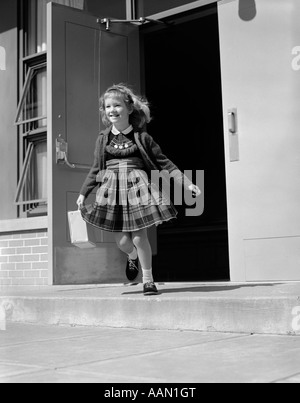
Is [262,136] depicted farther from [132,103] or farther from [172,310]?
[172,310]

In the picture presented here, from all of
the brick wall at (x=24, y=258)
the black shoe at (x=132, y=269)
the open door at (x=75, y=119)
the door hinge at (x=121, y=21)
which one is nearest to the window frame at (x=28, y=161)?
the brick wall at (x=24, y=258)

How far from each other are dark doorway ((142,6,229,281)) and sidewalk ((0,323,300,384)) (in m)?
5.47

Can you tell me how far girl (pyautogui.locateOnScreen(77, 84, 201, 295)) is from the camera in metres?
4.00

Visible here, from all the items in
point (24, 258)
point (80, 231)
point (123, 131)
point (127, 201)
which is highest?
point (123, 131)

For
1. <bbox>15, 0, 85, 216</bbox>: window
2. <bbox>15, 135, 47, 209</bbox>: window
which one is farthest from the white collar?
<bbox>15, 135, 47, 209</bbox>: window

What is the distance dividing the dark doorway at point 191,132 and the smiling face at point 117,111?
182 inches

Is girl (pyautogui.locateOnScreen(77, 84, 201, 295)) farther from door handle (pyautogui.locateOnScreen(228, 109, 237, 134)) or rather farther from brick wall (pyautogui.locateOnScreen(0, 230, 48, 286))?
brick wall (pyautogui.locateOnScreen(0, 230, 48, 286))

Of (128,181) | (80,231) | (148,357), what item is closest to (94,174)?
(128,181)

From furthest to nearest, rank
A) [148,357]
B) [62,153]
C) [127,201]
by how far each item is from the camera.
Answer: [62,153], [127,201], [148,357]

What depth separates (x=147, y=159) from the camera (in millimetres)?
4102

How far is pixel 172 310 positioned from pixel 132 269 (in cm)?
157

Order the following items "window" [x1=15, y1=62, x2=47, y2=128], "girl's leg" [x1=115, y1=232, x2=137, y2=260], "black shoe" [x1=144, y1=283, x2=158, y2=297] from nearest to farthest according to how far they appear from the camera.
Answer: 1. "black shoe" [x1=144, y1=283, x2=158, y2=297]
2. "girl's leg" [x1=115, y1=232, x2=137, y2=260]
3. "window" [x1=15, y1=62, x2=47, y2=128]

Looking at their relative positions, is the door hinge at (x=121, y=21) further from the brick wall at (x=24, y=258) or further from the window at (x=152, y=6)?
the brick wall at (x=24, y=258)
